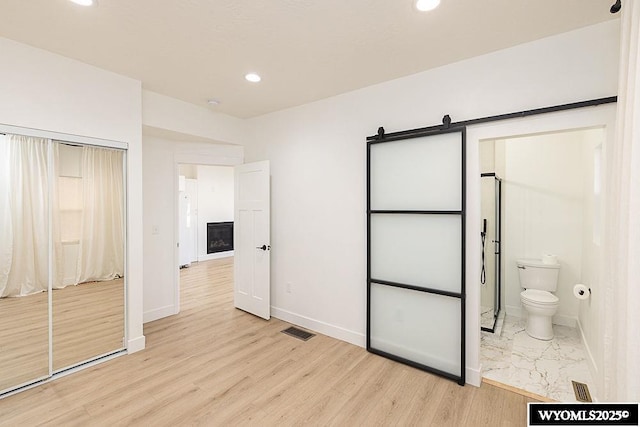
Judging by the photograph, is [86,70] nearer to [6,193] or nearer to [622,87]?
[6,193]

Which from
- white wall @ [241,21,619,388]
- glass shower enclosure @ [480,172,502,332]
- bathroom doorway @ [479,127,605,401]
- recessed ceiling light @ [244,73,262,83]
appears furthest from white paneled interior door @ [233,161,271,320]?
glass shower enclosure @ [480,172,502,332]

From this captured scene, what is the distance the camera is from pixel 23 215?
2.37 metres

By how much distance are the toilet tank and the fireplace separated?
7187 mm

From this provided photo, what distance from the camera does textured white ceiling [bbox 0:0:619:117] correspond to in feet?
6.16

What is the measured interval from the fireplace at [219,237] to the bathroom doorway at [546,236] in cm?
680

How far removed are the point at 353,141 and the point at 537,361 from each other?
2.80 metres

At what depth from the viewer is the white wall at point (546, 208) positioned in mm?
3508

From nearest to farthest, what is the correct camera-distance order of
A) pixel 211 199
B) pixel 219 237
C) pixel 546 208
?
pixel 546 208
pixel 211 199
pixel 219 237

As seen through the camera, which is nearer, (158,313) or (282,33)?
(282,33)

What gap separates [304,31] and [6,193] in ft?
8.60

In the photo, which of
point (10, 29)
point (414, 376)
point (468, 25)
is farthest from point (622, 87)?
point (10, 29)

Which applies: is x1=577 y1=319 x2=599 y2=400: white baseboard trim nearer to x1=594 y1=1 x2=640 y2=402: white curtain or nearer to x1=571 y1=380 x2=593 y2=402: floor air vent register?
x1=571 y1=380 x2=593 y2=402: floor air vent register

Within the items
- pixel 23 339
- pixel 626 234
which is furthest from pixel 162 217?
pixel 626 234

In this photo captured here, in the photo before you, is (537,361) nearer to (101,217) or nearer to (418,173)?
(418,173)
